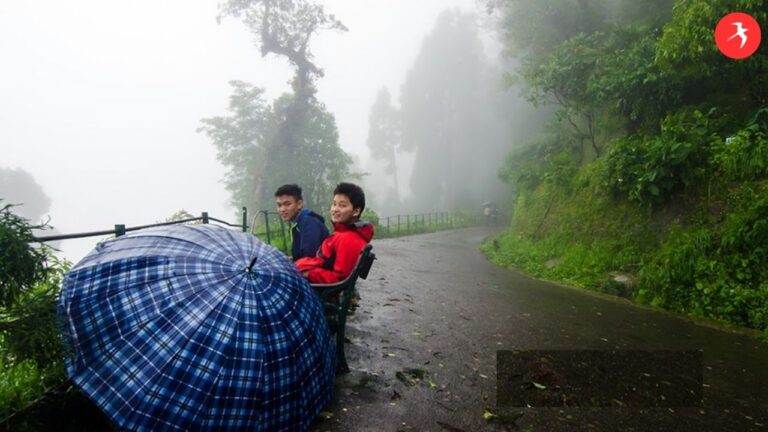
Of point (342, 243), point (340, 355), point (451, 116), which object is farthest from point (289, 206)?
point (451, 116)

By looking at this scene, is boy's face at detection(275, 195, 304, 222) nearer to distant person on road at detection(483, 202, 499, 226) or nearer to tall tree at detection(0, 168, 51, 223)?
distant person on road at detection(483, 202, 499, 226)

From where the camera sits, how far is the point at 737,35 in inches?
250

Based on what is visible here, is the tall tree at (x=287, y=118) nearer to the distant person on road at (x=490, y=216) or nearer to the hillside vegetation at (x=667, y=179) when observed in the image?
the distant person on road at (x=490, y=216)

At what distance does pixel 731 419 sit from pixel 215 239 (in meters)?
4.03

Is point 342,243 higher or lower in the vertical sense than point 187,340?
higher

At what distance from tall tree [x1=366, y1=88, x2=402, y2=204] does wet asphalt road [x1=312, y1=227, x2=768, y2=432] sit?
47312 millimetres

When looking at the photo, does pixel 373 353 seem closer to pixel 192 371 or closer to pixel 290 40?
→ pixel 192 371

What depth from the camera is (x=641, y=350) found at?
431 centimetres

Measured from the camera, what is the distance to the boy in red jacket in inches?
118

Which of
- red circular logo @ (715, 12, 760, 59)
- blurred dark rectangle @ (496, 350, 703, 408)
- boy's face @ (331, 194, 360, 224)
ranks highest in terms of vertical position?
red circular logo @ (715, 12, 760, 59)

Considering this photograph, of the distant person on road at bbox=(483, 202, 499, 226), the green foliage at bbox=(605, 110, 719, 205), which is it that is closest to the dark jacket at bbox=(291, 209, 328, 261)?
the green foliage at bbox=(605, 110, 719, 205)

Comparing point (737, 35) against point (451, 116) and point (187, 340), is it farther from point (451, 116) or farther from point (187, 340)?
point (451, 116)

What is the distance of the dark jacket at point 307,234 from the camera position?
3.52m

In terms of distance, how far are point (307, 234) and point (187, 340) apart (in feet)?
6.07
